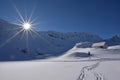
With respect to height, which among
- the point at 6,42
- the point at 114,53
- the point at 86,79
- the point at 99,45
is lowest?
the point at 86,79

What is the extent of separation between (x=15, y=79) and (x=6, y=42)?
91538 mm

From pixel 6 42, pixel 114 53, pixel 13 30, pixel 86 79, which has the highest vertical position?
pixel 13 30

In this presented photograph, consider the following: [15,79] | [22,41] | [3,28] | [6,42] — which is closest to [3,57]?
[6,42]

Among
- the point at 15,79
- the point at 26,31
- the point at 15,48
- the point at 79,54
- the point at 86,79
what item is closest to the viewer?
the point at 86,79

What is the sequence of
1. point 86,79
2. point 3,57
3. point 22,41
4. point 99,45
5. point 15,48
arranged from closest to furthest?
point 86,79 < point 3,57 < point 99,45 < point 15,48 < point 22,41

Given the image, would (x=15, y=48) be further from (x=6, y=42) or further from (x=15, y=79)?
(x=15, y=79)

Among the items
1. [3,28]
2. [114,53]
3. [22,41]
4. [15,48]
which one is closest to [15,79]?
[114,53]

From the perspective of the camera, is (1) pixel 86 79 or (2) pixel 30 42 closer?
(1) pixel 86 79

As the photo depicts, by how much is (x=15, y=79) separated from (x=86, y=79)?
18.9 feet

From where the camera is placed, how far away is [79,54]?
67688 mm

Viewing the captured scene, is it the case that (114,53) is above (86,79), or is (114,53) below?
above

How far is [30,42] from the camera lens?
4774 inches

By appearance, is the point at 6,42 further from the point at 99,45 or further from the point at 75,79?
the point at 75,79

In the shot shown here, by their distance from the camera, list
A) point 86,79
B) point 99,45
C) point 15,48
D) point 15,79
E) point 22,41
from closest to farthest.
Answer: point 86,79 → point 15,79 → point 99,45 → point 15,48 → point 22,41
